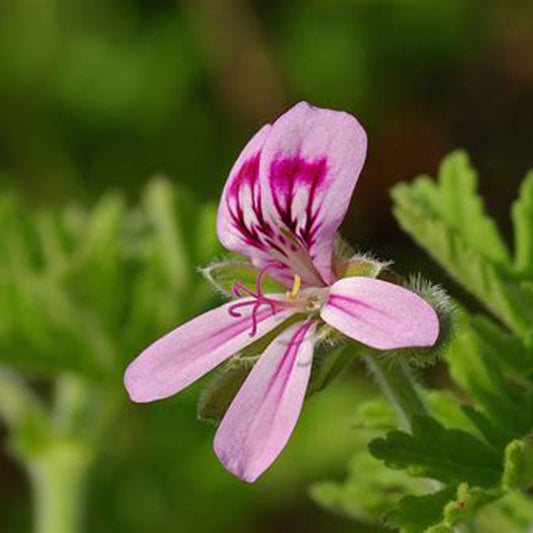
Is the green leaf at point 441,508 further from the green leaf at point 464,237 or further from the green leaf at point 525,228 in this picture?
the green leaf at point 525,228

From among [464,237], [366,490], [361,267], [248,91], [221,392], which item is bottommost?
[366,490]

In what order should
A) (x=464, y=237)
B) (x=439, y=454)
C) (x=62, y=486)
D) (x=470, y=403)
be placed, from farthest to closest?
1. (x=62, y=486)
2. (x=464, y=237)
3. (x=470, y=403)
4. (x=439, y=454)

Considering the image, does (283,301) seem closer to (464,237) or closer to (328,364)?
(328,364)

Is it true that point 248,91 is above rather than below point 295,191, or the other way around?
above

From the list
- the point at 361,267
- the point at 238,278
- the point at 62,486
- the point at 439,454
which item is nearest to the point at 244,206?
the point at 238,278

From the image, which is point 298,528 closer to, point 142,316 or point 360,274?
point 142,316

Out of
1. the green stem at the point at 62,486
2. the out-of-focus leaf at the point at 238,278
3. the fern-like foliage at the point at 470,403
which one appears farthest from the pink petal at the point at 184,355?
the green stem at the point at 62,486

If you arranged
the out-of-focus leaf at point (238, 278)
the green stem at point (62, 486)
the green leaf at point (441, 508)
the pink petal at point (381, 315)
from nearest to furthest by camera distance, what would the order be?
1. the pink petal at point (381, 315)
2. the green leaf at point (441, 508)
3. the out-of-focus leaf at point (238, 278)
4. the green stem at point (62, 486)

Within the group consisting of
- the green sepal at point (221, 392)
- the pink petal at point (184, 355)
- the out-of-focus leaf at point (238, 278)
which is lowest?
the green sepal at point (221, 392)
